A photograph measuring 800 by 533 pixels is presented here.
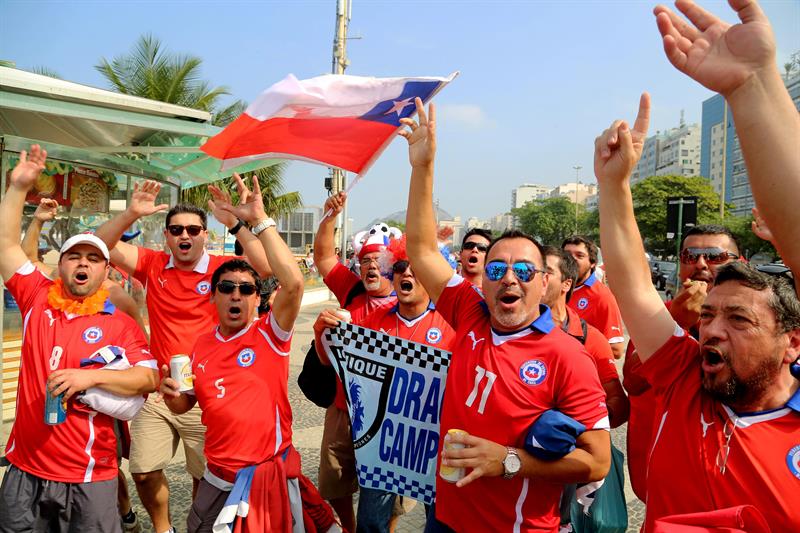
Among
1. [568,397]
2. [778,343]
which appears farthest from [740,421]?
[568,397]

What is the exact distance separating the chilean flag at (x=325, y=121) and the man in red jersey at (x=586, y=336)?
1383mm

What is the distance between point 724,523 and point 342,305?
3269mm

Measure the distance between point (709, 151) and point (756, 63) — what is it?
133 meters

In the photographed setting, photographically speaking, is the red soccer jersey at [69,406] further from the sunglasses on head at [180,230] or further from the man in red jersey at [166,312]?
the sunglasses on head at [180,230]

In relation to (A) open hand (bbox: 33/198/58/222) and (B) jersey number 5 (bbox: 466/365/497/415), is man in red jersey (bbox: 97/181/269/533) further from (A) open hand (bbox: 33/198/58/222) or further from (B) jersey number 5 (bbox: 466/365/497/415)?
(B) jersey number 5 (bbox: 466/365/497/415)

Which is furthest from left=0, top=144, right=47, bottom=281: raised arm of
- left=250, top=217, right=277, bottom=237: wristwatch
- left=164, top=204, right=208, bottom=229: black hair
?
left=250, top=217, right=277, bottom=237: wristwatch

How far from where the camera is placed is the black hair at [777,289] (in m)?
1.79

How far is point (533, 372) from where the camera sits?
2311 millimetres

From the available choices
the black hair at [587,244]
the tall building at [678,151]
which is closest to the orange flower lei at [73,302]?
the black hair at [587,244]

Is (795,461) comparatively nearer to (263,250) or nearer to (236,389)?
(236,389)

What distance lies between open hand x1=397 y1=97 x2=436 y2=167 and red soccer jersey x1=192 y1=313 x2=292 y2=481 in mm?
1161

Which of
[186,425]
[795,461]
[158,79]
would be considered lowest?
[186,425]

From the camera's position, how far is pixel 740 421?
1769 millimetres

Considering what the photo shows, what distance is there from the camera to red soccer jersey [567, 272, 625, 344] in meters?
4.93
